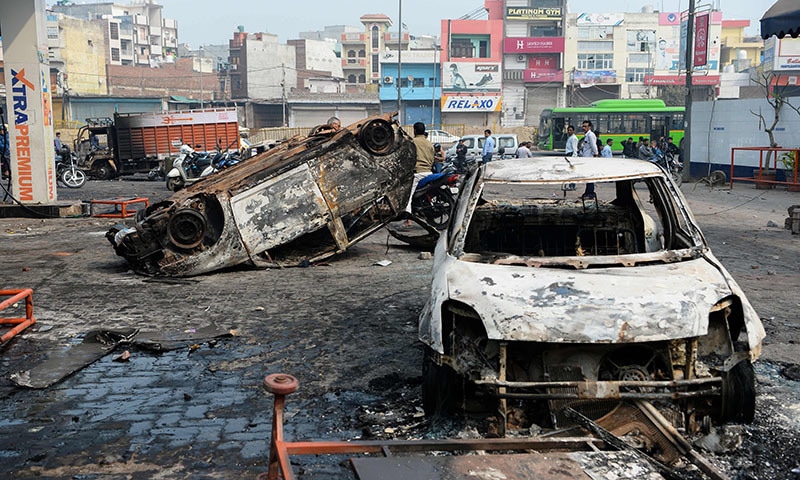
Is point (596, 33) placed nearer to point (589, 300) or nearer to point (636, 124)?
point (636, 124)

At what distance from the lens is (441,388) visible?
173 inches

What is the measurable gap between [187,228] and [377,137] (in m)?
2.82

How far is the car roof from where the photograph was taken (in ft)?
17.7

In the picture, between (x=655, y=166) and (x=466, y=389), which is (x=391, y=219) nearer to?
(x=655, y=166)

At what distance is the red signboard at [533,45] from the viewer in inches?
2876

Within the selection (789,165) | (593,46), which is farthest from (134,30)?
(789,165)

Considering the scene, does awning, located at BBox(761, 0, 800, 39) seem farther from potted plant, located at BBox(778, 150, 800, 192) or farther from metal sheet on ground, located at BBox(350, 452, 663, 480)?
potted plant, located at BBox(778, 150, 800, 192)

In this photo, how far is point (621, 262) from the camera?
4.70 metres

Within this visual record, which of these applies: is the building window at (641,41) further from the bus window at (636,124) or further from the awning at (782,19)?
the awning at (782,19)

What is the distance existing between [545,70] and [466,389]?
7262cm

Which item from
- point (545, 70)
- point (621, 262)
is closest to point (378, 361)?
point (621, 262)

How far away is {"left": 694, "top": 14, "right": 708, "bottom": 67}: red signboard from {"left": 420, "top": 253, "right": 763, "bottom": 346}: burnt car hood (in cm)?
2441

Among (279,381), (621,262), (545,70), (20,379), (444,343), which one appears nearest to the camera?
(279,381)

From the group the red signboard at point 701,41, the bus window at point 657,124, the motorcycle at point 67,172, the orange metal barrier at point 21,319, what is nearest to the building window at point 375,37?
the bus window at point 657,124
